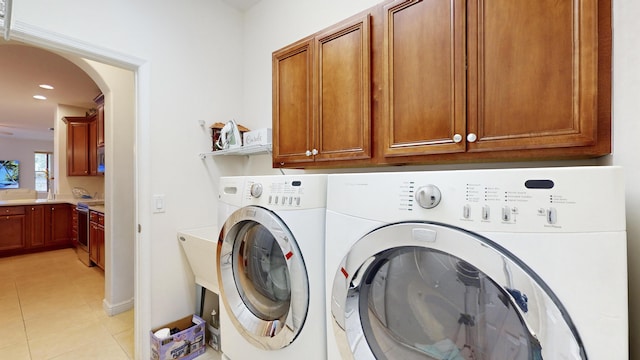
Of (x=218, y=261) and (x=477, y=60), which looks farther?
(x=218, y=261)

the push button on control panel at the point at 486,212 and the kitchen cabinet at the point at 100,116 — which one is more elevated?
the kitchen cabinet at the point at 100,116

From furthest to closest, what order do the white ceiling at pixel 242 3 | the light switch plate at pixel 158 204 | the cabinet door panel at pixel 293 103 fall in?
1. the white ceiling at pixel 242 3
2. the light switch plate at pixel 158 204
3. the cabinet door panel at pixel 293 103

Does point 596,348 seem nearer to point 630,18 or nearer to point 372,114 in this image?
point 630,18

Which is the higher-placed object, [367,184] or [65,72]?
[65,72]

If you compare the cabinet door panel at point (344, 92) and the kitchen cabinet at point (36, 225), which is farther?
the kitchen cabinet at point (36, 225)

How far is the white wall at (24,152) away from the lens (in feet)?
25.7

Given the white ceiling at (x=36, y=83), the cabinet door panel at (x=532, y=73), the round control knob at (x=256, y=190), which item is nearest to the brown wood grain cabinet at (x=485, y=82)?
the cabinet door panel at (x=532, y=73)

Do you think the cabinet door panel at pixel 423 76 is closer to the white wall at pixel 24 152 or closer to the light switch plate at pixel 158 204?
the light switch plate at pixel 158 204

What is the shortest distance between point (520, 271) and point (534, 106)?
22.3 inches

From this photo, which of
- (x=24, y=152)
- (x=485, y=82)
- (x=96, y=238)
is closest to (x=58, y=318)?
(x=96, y=238)

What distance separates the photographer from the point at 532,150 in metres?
0.89

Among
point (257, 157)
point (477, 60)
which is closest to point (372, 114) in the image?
point (477, 60)

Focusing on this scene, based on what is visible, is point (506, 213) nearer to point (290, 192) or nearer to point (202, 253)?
point (290, 192)

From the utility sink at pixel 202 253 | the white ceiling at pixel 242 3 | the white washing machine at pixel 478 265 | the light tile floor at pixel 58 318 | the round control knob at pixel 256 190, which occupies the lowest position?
the light tile floor at pixel 58 318
